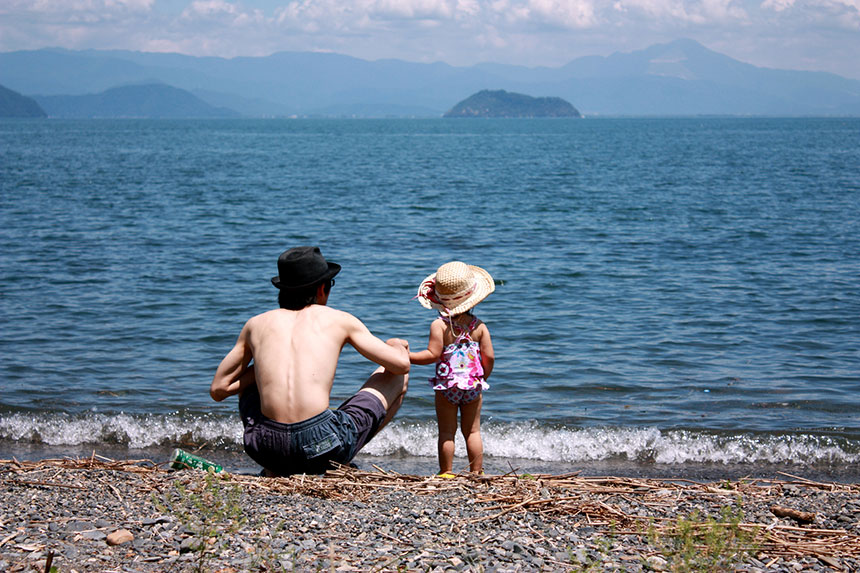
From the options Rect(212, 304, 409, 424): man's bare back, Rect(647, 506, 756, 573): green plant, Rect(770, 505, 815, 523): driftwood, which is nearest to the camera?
Rect(647, 506, 756, 573): green plant

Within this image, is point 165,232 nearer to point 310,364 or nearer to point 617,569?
point 310,364

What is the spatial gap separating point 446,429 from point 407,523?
63.7 inches

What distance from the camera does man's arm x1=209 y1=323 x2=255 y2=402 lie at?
5.00 meters

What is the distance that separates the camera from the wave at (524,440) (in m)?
7.36

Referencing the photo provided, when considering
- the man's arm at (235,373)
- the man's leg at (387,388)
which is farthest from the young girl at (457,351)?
the man's arm at (235,373)

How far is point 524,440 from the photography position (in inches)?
304

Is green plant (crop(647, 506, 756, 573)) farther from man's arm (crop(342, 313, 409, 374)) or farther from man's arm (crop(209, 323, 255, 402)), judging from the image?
man's arm (crop(209, 323, 255, 402))

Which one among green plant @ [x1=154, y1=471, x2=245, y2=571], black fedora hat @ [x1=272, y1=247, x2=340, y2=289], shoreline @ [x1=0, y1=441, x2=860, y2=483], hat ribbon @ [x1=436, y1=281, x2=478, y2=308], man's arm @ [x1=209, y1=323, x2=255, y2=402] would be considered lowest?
shoreline @ [x1=0, y1=441, x2=860, y2=483]

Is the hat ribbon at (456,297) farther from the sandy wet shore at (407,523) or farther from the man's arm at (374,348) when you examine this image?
the sandy wet shore at (407,523)

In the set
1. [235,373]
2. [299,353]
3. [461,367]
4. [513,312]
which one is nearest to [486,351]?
[461,367]

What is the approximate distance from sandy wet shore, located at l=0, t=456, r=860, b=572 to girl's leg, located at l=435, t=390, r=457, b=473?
0.71m

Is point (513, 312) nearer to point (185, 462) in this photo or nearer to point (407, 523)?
point (185, 462)

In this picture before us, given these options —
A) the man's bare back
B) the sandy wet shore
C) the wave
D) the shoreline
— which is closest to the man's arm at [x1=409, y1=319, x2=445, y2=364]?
the man's bare back

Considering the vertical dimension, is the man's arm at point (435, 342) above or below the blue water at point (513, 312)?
Result: above
